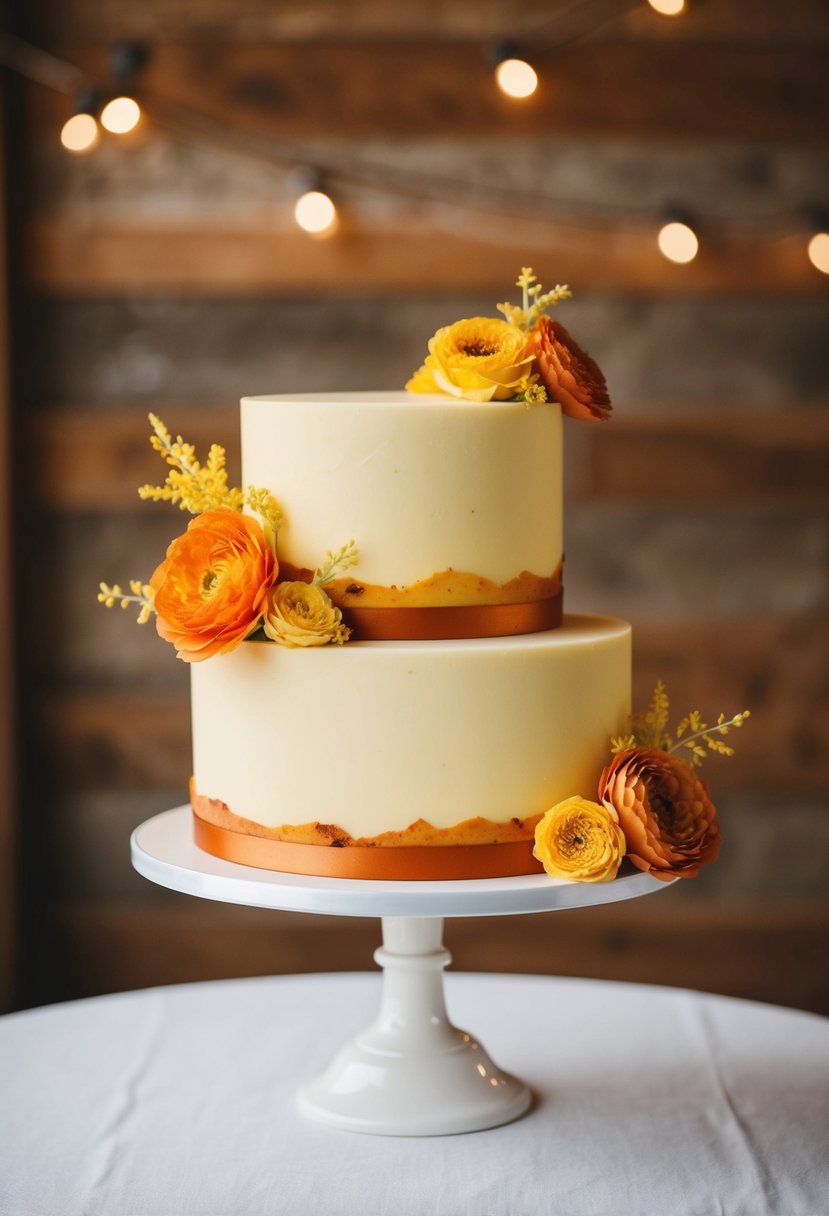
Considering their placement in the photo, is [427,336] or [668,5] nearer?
[668,5]

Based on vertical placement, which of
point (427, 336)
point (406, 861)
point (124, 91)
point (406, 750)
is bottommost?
→ point (406, 861)

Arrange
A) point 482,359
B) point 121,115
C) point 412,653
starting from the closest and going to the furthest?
point 412,653 → point 482,359 → point 121,115

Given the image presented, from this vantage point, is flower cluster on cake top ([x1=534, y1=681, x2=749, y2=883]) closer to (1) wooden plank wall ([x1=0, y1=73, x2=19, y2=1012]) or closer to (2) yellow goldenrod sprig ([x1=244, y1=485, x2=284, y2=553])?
(2) yellow goldenrod sprig ([x1=244, y1=485, x2=284, y2=553])

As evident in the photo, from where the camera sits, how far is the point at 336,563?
161cm

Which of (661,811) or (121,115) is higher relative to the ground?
(121,115)

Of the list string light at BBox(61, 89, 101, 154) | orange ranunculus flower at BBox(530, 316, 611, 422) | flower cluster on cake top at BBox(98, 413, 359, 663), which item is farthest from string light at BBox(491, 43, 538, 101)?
flower cluster on cake top at BBox(98, 413, 359, 663)

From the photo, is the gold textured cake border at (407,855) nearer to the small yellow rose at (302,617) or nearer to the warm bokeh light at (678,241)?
the small yellow rose at (302,617)

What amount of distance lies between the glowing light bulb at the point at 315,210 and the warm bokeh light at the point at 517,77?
1.45ft

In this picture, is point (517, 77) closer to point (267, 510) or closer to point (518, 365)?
point (518, 365)

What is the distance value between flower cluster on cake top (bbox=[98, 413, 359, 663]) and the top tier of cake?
1.2 inches

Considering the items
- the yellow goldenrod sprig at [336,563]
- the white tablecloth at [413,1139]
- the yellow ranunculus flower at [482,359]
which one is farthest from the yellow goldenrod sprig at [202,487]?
the white tablecloth at [413,1139]

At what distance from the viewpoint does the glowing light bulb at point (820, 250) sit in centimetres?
333

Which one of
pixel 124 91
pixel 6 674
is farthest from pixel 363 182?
pixel 6 674

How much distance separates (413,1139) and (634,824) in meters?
0.43
